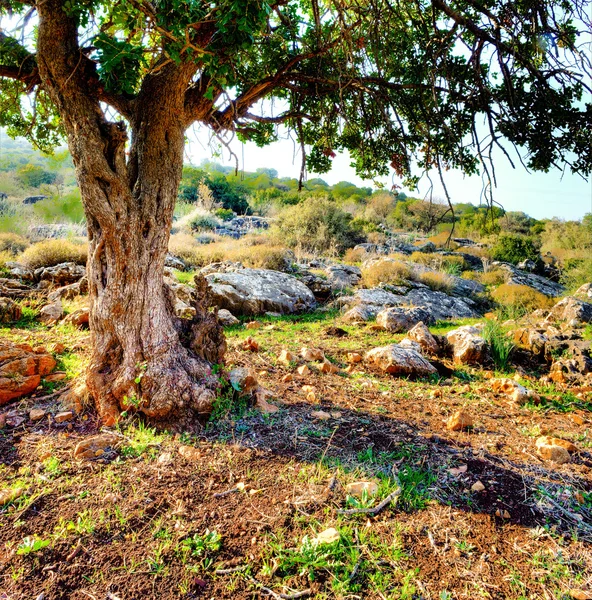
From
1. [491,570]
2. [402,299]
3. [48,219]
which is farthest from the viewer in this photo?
[48,219]

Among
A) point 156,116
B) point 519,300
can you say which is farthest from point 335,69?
point 519,300

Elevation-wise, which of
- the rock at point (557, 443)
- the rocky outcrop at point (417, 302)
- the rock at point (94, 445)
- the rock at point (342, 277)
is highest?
the rock at point (342, 277)

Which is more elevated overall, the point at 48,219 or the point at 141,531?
the point at 48,219

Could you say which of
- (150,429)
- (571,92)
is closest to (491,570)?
(150,429)

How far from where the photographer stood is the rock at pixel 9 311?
5376mm

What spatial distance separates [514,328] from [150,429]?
5.87 meters

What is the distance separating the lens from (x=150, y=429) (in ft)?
8.83

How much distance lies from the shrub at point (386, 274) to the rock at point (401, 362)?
4.68 m

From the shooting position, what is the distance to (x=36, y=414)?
2916mm

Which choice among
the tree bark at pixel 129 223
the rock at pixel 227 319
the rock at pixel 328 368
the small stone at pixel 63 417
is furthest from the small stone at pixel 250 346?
the small stone at pixel 63 417

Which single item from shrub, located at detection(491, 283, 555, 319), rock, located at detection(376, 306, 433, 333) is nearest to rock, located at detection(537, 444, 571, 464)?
rock, located at detection(376, 306, 433, 333)

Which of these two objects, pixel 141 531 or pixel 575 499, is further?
pixel 575 499

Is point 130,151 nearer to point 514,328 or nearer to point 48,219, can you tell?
point 514,328

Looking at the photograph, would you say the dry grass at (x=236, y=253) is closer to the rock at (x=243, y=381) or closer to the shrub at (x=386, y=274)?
the shrub at (x=386, y=274)
